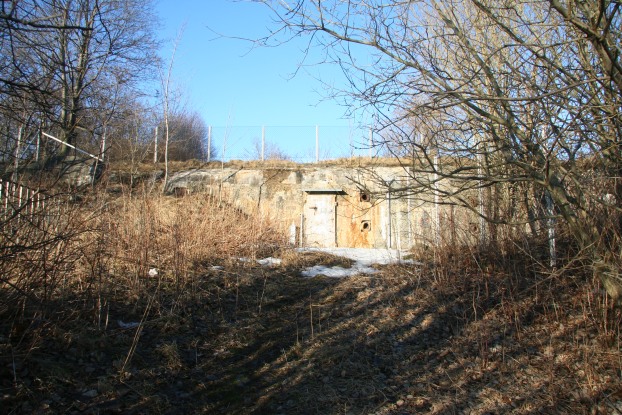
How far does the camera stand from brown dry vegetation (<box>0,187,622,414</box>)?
12.5ft

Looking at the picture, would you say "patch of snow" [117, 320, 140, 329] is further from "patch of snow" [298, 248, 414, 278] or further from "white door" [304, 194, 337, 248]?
"white door" [304, 194, 337, 248]

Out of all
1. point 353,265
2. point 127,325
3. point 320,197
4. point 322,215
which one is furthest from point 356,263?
point 320,197

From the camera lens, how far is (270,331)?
5254 millimetres

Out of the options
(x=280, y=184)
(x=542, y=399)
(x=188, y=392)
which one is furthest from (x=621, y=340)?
(x=280, y=184)

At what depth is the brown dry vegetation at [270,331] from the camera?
381 centimetres

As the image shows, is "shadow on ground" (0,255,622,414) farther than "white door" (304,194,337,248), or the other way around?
"white door" (304,194,337,248)

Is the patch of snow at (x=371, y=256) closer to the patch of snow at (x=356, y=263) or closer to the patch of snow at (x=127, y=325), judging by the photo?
the patch of snow at (x=356, y=263)

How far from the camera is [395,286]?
6.60 metres

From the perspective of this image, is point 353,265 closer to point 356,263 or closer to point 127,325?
point 356,263

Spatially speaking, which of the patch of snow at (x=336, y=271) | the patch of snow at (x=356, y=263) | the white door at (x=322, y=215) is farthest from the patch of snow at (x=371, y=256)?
the white door at (x=322, y=215)

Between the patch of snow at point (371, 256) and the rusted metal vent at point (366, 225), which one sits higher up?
the rusted metal vent at point (366, 225)

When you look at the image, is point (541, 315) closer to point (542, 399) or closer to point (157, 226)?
point (542, 399)

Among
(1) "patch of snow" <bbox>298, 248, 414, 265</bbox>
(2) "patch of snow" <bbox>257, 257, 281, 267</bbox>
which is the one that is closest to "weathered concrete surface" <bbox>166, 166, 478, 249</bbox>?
(1) "patch of snow" <bbox>298, 248, 414, 265</bbox>

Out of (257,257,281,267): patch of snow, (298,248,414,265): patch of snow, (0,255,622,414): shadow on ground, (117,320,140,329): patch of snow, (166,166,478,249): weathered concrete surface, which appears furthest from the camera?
(166,166,478,249): weathered concrete surface
